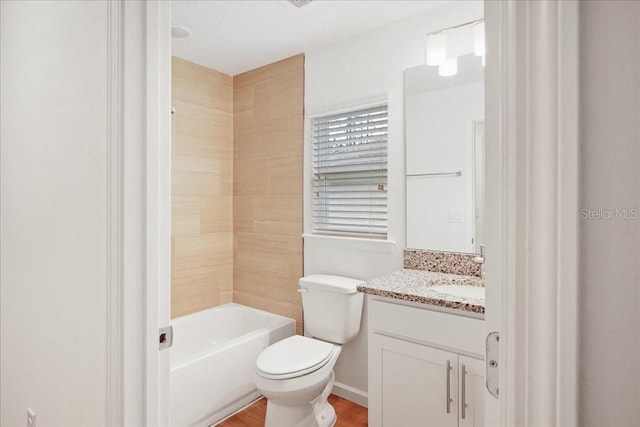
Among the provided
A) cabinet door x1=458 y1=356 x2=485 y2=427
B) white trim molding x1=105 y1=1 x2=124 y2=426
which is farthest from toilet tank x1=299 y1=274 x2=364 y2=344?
white trim molding x1=105 y1=1 x2=124 y2=426

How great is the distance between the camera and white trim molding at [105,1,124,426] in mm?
896

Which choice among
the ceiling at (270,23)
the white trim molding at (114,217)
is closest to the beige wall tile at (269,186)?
the ceiling at (270,23)

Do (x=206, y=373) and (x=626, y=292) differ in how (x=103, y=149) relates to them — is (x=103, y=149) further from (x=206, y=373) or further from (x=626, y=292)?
(x=206, y=373)

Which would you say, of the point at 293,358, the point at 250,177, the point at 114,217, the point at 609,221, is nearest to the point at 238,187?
the point at 250,177

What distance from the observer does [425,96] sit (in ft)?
6.97

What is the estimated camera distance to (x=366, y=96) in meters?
2.34

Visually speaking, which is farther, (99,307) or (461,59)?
(461,59)

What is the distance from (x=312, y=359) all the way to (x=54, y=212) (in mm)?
1329

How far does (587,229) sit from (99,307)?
1073 millimetres

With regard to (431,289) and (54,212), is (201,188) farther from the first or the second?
(431,289)

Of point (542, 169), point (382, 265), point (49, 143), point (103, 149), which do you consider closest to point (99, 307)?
point (103, 149)

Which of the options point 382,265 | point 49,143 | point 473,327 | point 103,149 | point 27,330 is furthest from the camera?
point 382,265

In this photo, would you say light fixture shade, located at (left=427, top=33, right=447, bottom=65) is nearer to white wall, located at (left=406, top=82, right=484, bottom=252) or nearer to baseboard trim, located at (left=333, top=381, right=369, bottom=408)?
white wall, located at (left=406, top=82, right=484, bottom=252)

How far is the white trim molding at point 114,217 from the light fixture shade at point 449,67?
1652 mm
